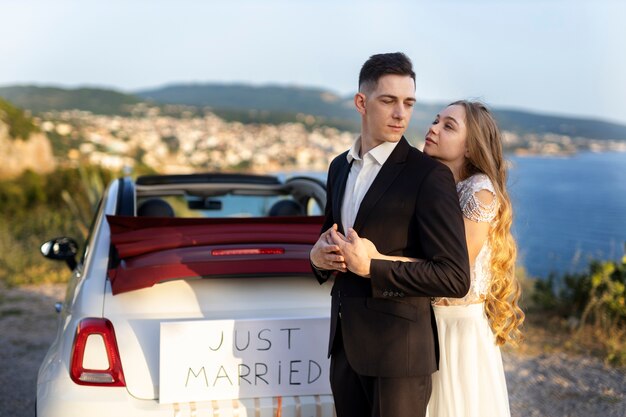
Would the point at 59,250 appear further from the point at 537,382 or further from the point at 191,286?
the point at 537,382

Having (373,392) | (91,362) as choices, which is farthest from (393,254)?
(91,362)

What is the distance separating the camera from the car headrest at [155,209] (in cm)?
413

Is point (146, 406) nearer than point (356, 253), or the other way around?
point (356, 253)

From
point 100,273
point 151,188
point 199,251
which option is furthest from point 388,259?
point 151,188

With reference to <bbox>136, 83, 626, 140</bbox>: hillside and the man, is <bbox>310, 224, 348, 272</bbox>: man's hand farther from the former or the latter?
<bbox>136, 83, 626, 140</bbox>: hillside

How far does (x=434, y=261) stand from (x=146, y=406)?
131 cm

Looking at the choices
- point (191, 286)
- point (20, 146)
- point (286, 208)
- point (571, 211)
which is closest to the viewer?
point (191, 286)

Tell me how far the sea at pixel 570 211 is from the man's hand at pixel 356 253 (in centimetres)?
82

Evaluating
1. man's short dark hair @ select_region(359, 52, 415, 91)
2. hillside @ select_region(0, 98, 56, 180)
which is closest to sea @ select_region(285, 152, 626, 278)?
man's short dark hair @ select_region(359, 52, 415, 91)

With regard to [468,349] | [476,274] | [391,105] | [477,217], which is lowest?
[468,349]

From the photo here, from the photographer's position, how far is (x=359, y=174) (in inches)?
89.8

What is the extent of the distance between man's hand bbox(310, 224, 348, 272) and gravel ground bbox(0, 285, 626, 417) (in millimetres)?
2839

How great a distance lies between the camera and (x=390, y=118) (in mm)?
2182

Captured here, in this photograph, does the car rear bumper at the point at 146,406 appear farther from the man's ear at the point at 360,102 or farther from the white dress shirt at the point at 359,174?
the man's ear at the point at 360,102
